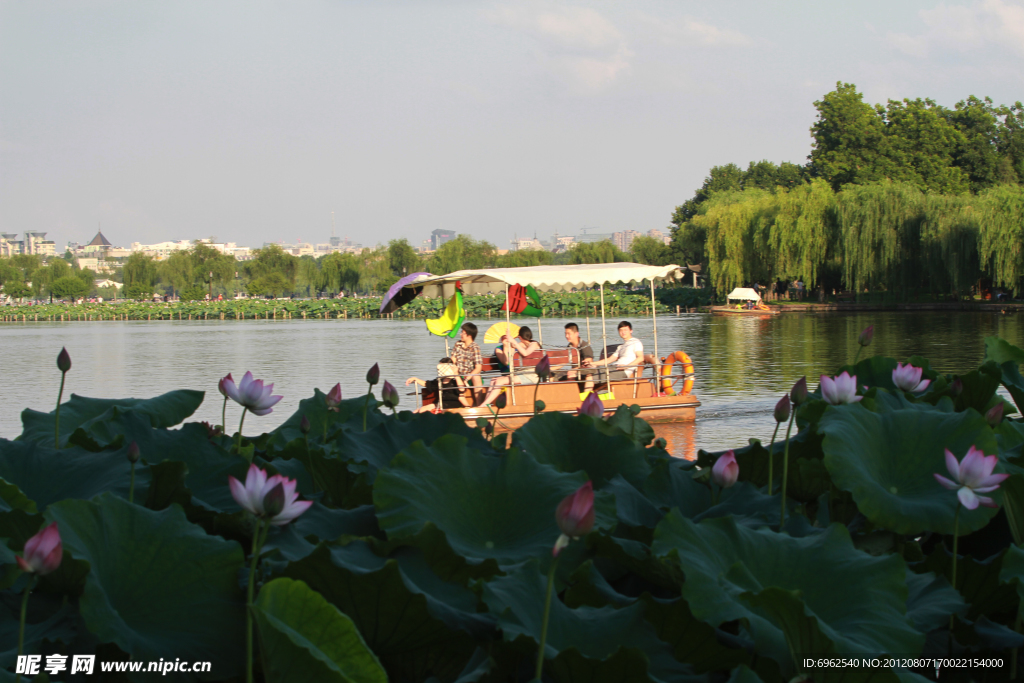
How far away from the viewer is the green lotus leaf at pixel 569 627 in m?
1.28

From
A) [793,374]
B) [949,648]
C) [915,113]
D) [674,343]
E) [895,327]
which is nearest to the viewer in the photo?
[949,648]

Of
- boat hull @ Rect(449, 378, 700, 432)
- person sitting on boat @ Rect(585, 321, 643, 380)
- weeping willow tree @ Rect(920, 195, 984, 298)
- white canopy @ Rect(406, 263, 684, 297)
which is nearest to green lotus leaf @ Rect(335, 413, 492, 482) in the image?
boat hull @ Rect(449, 378, 700, 432)

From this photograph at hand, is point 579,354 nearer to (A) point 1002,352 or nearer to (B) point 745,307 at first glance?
(A) point 1002,352

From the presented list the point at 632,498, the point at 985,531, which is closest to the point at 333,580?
the point at 632,498

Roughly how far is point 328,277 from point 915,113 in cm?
5729

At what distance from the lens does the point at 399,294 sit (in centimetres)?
1307

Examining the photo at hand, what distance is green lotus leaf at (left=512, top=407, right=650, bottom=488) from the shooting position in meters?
2.17

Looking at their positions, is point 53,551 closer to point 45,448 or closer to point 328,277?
point 45,448

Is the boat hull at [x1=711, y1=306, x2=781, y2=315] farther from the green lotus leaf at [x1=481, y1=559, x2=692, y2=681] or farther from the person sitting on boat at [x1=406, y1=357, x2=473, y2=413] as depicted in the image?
the green lotus leaf at [x1=481, y1=559, x2=692, y2=681]

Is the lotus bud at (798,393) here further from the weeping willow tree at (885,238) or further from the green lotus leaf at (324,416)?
the weeping willow tree at (885,238)

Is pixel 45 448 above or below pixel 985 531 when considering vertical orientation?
above

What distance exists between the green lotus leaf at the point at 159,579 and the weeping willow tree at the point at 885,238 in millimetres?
44081

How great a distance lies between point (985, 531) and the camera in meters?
1.95

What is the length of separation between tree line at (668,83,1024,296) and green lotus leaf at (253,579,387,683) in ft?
132
